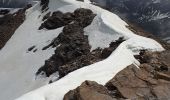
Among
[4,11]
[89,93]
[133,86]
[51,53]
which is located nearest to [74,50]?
[51,53]

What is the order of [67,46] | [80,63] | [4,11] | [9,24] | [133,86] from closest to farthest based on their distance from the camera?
[133,86] → [80,63] → [67,46] → [9,24] → [4,11]

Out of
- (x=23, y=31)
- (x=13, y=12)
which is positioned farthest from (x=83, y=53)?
(x=13, y=12)

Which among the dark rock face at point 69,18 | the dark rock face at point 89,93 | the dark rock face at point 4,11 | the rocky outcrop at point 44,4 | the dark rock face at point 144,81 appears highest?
the dark rock face at point 89,93

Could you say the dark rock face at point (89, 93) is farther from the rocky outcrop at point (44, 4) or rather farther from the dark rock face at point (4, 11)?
the dark rock face at point (4, 11)

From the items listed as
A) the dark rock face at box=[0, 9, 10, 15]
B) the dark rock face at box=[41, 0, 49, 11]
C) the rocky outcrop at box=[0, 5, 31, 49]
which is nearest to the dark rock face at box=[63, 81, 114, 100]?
the rocky outcrop at box=[0, 5, 31, 49]

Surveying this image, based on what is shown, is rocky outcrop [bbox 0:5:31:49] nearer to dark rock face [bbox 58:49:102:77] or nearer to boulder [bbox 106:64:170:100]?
dark rock face [bbox 58:49:102:77]

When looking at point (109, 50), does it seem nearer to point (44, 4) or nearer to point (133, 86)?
point (133, 86)

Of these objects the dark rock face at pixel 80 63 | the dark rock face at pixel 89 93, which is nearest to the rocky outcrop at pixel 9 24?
the dark rock face at pixel 80 63
